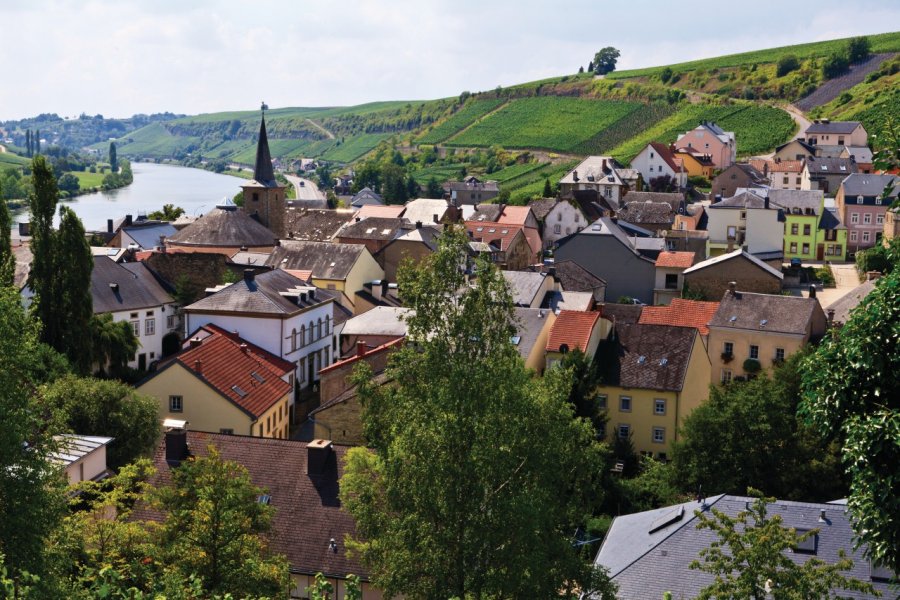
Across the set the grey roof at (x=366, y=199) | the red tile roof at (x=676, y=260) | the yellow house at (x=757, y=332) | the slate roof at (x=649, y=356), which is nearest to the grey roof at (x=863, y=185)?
Result: the red tile roof at (x=676, y=260)

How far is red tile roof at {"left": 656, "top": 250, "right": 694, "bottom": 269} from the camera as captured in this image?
62.5 metres

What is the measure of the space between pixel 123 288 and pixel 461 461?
34.3m

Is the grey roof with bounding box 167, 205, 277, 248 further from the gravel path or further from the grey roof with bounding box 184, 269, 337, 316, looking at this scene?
the gravel path

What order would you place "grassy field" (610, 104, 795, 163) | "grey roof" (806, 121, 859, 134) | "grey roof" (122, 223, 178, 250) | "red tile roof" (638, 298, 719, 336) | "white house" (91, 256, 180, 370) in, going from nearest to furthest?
"white house" (91, 256, 180, 370)
"red tile roof" (638, 298, 719, 336)
"grey roof" (122, 223, 178, 250)
"grey roof" (806, 121, 859, 134)
"grassy field" (610, 104, 795, 163)

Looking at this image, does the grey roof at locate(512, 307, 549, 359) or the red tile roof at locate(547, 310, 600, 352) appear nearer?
the grey roof at locate(512, 307, 549, 359)

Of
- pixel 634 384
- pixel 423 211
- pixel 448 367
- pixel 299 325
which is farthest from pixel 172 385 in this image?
pixel 423 211

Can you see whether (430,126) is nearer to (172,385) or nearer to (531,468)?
(172,385)

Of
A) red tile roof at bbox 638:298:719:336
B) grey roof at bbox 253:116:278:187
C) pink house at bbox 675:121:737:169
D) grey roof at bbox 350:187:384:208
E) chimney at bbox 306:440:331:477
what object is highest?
pink house at bbox 675:121:737:169

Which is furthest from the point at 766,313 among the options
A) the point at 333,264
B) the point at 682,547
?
the point at 682,547

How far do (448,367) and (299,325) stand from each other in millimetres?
26547

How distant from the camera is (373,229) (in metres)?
74.8

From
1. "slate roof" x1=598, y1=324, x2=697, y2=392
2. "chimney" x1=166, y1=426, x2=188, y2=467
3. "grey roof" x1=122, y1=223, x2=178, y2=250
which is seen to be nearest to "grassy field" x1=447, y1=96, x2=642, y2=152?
"grey roof" x1=122, y1=223, x2=178, y2=250

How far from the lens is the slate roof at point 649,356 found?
3894 centimetres

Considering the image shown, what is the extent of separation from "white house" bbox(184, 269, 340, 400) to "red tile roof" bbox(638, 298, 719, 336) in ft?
46.8
